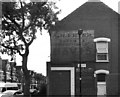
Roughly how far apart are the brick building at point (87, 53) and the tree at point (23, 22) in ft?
5.36

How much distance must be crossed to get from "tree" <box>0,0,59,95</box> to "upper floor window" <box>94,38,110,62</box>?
5.50 m

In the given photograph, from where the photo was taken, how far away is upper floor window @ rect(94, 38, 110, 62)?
3597cm

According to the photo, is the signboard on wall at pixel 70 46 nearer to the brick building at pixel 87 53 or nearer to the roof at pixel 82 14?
A: the brick building at pixel 87 53

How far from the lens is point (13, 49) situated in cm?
3866

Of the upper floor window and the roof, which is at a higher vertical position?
the roof

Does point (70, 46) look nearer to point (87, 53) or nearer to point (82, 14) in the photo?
point (87, 53)

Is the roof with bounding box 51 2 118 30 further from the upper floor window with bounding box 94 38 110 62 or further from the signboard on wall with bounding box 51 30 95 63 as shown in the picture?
the upper floor window with bounding box 94 38 110 62

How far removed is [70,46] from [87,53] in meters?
1.98

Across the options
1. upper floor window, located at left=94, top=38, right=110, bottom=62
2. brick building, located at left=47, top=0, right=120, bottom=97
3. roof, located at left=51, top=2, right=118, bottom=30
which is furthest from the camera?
roof, located at left=51, top=2, right=118, bottom=30

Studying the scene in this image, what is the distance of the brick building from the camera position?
35.7m

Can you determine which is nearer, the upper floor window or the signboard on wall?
the upper floor window

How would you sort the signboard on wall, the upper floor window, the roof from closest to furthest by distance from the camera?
the upper floor window, the signboard on wall, the roof

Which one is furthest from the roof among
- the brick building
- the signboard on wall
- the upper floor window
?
the upper floor window

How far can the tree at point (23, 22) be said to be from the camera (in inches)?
1423
